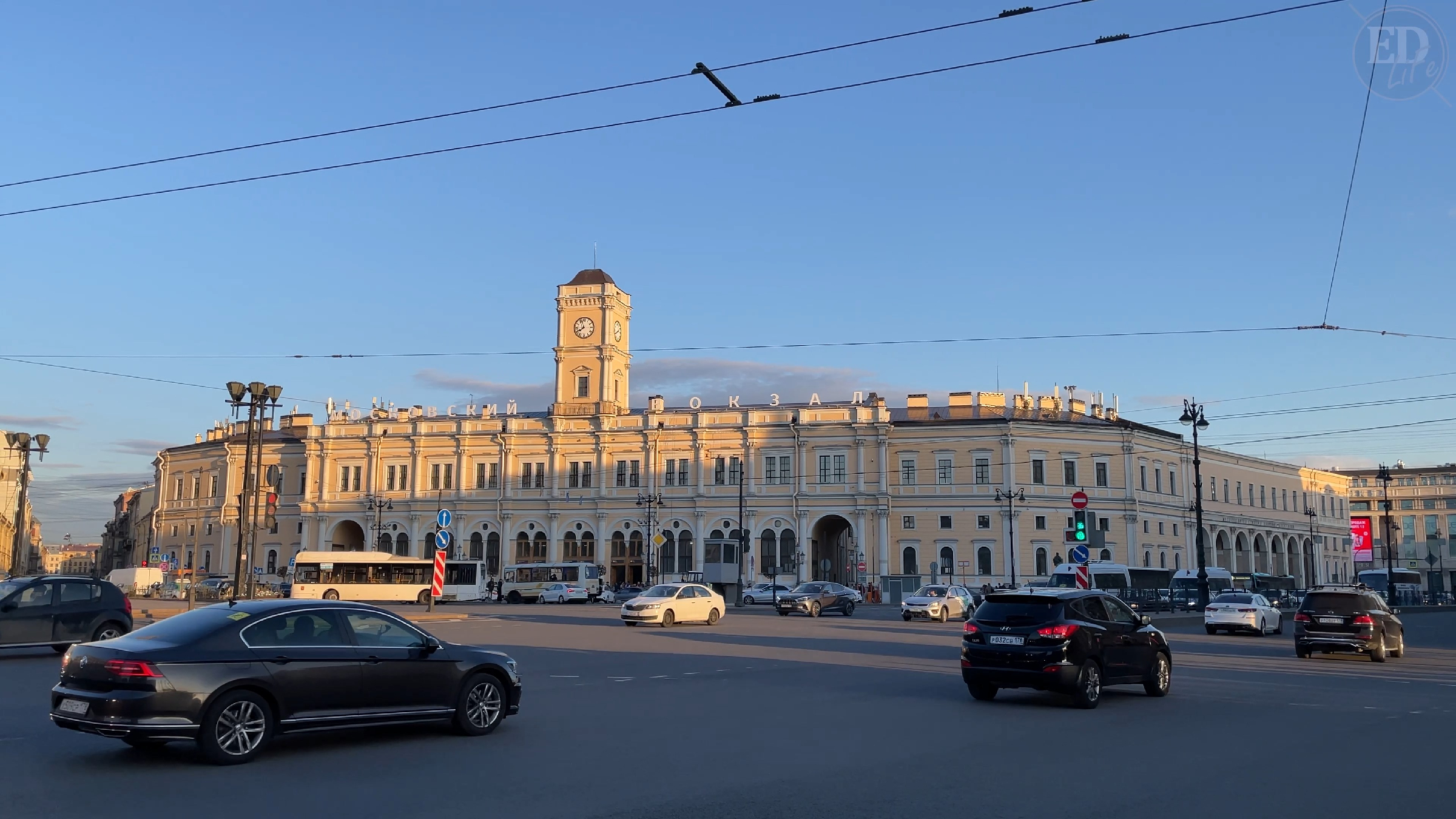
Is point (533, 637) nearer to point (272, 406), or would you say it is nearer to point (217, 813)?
point (272, 406)

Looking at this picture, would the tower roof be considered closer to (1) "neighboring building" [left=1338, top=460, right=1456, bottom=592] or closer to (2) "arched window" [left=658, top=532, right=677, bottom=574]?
(2) "arched window" [left=658, top=532, right=677, bottom=574]

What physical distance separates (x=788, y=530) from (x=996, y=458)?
15.6 meters

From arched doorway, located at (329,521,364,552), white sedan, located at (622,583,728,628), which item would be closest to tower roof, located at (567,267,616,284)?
arched doorway, located at (329,521,364,552)

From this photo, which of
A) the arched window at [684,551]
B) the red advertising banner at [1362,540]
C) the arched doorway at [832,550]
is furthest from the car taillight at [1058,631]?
the red advertising banner at [1362,540]

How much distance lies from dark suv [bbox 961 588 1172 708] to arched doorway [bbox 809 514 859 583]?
212ft

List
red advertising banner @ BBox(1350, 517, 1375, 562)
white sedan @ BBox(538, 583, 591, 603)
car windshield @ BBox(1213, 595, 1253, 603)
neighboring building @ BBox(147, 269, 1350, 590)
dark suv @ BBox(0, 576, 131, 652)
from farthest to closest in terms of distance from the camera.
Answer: red advertising banner @ BBox(1350, 517, 1375, 562), neighboring building @ BBox(147, 269, 1350, 590), white sedan @ BBox(538, 583, 591, 603), car windshield @ BBox(1213, 595, 1253, 603), dark suv @ BBox(0, 576, 131, 652)

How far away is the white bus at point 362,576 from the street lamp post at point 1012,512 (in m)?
36.8

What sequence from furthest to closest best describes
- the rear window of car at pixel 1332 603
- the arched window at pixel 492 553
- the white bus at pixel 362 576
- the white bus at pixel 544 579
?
the arched window at pixel 492 553 < the white bus at pixel 544 579 < the white bus at pixel 362 576 < the rear window of car at pixel 1332 603

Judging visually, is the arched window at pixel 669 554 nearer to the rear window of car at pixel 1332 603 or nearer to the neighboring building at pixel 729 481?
the neighboring building at pixel 729 481

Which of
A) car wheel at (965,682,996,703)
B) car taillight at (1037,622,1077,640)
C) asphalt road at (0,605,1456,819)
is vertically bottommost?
asphalt road at (0,605,1456,819)

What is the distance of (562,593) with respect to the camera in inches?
2662

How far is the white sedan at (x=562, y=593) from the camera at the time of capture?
222 ft

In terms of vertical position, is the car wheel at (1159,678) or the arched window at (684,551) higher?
the arched window at (684,551)

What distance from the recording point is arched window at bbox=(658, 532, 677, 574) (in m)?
83.9
